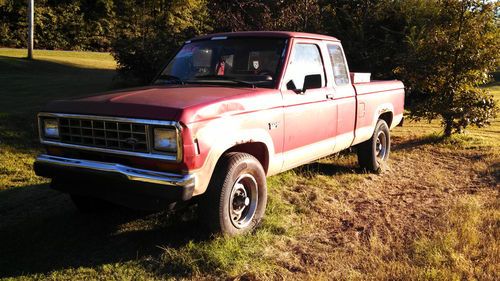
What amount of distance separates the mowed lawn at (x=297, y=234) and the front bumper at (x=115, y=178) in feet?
1.93

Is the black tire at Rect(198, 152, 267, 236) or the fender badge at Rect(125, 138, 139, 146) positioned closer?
the fender badge at Rect(125, 138, 139, 146)

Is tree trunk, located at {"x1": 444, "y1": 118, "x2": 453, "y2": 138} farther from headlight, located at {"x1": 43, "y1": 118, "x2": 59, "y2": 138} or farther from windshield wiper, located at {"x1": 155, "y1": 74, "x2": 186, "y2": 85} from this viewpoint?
headlight, located at {"x1": 43, "y1": 118, "x2": 59, "y2": 138}

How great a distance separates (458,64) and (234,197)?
7388mm

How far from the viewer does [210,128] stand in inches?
154

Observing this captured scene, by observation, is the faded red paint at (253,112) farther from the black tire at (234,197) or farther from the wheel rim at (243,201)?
the wheel rim at (243,201)

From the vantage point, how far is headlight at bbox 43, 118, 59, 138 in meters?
4.41

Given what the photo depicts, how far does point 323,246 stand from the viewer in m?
4.38

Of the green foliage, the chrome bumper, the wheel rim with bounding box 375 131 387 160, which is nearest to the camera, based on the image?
the chrome bumper

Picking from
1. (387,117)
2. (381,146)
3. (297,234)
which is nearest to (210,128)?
(297,234)

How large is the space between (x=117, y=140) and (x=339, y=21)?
35.3 feet

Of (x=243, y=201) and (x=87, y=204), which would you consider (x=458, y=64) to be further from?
(x=87, y=204)

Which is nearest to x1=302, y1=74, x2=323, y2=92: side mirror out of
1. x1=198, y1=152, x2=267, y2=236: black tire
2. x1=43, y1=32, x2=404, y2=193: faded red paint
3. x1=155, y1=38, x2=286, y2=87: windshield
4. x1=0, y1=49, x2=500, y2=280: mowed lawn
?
x1=43, y1=32, x2=404, y2=193: faded red paint

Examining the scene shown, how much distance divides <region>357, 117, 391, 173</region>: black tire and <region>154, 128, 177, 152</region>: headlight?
4.06 metres

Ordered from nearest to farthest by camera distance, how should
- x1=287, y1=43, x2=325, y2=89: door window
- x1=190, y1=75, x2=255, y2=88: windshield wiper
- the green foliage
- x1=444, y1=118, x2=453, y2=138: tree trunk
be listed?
1. x1=190, y1=75, x2=255, y2=88: windshield wiper
2. x1=287, y1=43, x2=325, y2=89: door window
3. x1=444, y1=118, x2=453, y2=138: tree trunk
4. the green foliage
